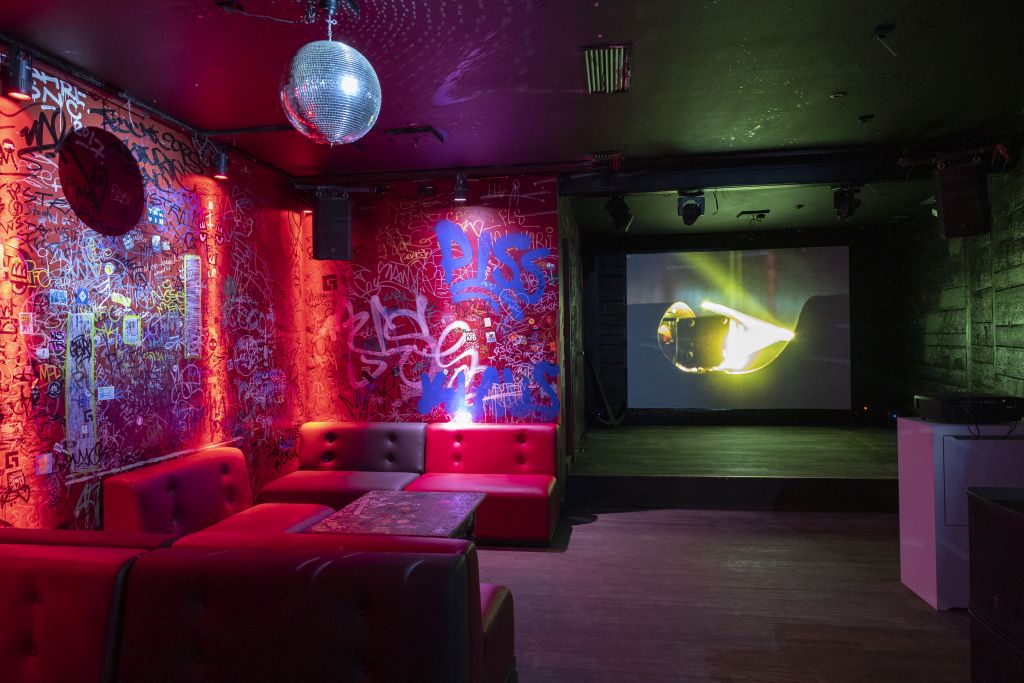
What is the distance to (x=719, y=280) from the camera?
28.6ft

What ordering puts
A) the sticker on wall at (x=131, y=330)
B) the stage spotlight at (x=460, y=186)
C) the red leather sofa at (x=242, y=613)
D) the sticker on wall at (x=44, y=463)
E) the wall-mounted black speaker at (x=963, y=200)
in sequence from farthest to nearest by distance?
1. the stage spotlight at (x=460, y=186)
2. the wall-mounted black speaker at (x=963, y=200)
3. the sticker on wall at (x=131, y=330)
4. the sticker on wall at (x=44, y=463)
5. the red leather sofa at (x=242, y=613)

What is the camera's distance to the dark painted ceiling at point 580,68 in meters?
2.83

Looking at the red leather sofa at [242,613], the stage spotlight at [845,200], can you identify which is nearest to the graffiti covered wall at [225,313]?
the red leather sofa at [242,613]

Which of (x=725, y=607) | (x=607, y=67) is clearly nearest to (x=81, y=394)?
(x=607, y=67)

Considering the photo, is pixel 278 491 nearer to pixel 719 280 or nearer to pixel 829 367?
pixel 719 280

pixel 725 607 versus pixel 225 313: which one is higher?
pixel 225 313

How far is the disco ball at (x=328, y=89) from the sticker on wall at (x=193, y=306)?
2373 millimetres

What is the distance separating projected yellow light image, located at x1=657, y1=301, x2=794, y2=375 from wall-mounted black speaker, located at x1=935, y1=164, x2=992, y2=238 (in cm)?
388

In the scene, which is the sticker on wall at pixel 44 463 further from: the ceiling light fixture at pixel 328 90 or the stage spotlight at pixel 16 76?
the ceiling light fixture at pixel 328 90

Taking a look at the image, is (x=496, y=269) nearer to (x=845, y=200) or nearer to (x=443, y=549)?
(x=845, y=200)

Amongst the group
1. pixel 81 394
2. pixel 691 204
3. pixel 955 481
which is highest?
pixel 691 204

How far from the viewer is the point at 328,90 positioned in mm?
2100

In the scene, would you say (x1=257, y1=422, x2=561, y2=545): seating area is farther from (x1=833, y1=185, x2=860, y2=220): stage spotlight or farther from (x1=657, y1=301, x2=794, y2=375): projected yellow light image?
(x1=657, y1=301, x2=794, y2=375): projected yellow light image

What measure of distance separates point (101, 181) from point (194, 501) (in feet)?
6.35
